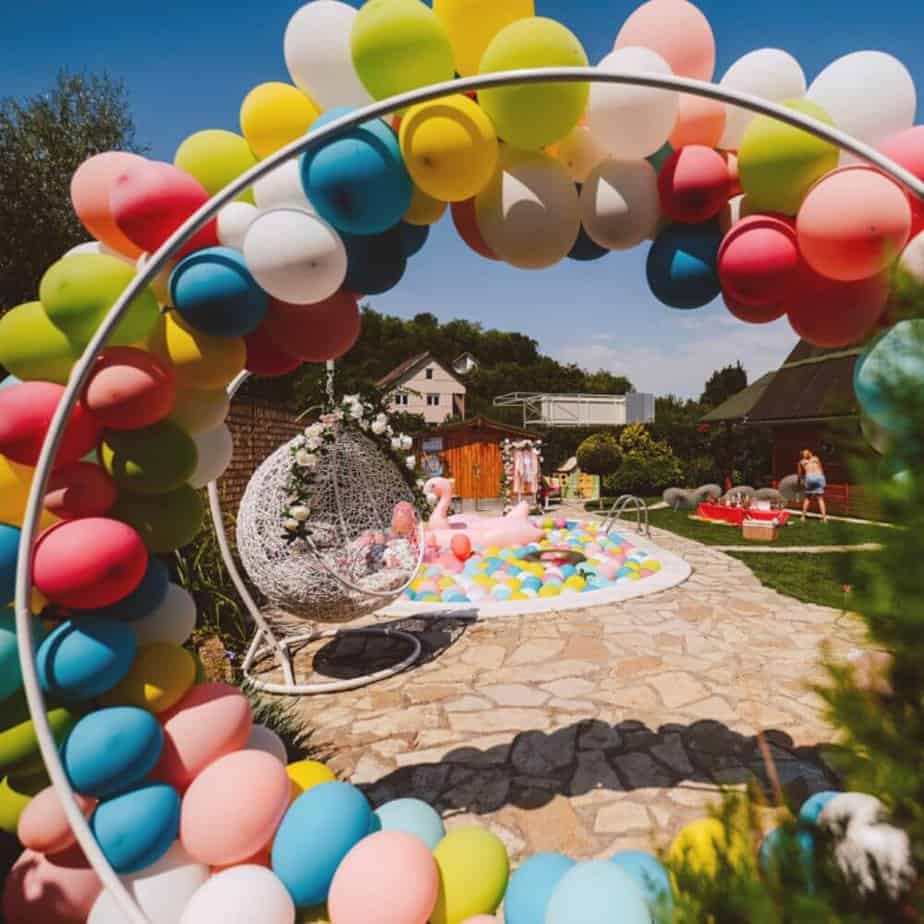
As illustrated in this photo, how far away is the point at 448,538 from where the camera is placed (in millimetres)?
9875

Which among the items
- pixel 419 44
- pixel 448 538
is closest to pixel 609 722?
→ pixel 419 44

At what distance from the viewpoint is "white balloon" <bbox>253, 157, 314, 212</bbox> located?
2.35 m

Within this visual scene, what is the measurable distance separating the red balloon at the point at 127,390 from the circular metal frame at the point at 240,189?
0.13 m

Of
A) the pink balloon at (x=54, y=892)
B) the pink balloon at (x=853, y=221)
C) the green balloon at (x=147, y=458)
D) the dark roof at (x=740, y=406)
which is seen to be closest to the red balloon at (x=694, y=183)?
the pink balloon at (x=853, y=221)

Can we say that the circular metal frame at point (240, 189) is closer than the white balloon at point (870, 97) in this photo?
Yes

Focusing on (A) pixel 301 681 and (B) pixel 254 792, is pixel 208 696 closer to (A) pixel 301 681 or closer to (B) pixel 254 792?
(B) pixel 254 792

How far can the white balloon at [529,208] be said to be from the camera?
2375mm

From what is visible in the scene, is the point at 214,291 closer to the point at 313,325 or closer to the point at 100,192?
the point at 313,325

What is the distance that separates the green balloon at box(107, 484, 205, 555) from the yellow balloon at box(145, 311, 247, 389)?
1.57 ft

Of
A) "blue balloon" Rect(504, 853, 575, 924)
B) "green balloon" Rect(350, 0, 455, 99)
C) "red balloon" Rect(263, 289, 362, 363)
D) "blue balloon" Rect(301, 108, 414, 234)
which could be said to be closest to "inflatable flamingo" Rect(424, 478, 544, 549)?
"red balloon" Rect(263, 289, 362, 363)

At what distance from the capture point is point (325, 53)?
90.7 inches

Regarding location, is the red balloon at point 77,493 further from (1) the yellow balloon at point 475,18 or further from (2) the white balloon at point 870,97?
(2) the white balloon at point 870,97

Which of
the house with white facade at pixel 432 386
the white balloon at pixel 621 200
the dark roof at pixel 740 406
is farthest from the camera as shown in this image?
the house with white facade at pixel 432 386

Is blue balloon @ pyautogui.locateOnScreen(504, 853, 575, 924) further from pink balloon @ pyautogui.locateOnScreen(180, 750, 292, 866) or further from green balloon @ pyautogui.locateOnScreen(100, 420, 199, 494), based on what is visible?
green balloon @ pyautogui.locateOnScreen(100, 420, 199, 494)
